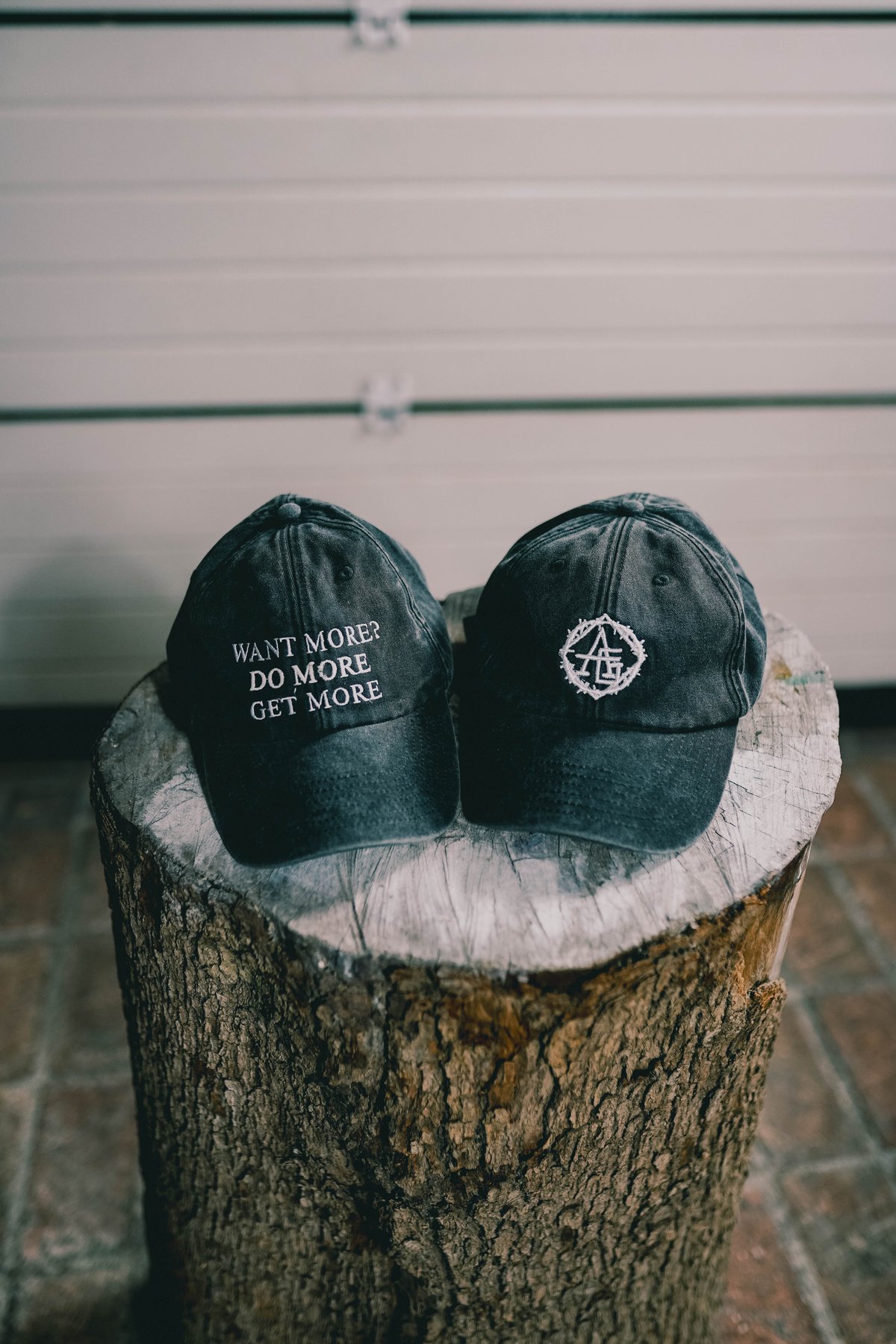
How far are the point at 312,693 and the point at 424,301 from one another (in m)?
1.52

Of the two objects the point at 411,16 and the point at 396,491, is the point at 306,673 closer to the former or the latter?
the point at 396,491

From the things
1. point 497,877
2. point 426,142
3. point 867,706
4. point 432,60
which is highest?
point 432,60

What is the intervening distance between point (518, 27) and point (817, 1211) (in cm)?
259

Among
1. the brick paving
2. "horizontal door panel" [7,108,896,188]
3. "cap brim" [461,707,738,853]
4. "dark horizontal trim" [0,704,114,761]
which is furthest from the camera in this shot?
"dark horizontal trim" [0,704,114,761]

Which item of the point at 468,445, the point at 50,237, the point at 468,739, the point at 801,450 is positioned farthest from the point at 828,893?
the point at 50,237

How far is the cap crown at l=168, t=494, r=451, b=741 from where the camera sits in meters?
1.24

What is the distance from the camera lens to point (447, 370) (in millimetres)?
2502

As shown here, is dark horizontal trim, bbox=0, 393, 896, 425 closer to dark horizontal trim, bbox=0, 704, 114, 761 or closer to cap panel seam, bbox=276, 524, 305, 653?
dark horizontal trim, bbox=0, 704, 114, 761

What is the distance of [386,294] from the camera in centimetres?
238

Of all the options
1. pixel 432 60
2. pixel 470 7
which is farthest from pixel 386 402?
pixel 470 7

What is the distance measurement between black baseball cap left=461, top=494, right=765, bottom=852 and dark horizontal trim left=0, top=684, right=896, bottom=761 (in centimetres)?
198

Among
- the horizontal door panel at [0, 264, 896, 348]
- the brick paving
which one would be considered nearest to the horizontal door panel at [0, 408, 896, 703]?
the horizontal door panel at [0, 264, 896, 348]

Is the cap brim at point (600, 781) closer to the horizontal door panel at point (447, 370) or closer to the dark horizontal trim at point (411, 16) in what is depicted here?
the horizontal door panel at point (447, 370)

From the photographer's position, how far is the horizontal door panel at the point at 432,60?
81.4 inches
